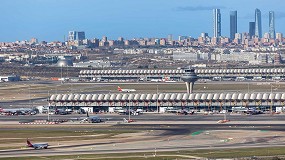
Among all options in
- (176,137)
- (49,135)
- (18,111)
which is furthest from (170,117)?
(49,135)

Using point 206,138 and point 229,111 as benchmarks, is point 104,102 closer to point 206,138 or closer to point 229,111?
point 229,111

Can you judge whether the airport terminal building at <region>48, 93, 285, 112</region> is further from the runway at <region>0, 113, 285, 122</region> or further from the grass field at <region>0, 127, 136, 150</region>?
the grass field at <region>0, 127, 136, 150</region>

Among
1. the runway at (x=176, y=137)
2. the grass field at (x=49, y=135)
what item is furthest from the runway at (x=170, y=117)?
the grass field at (x=49, y=135)

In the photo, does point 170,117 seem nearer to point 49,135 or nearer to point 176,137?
point 176,137

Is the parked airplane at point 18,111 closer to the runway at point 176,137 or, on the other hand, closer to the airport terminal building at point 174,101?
the airport terminal building at point 174,101

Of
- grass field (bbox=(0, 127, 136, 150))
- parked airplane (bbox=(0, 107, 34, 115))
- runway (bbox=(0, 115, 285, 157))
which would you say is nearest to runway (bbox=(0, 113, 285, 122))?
runway (bbox=(0, 115, 285, 157))

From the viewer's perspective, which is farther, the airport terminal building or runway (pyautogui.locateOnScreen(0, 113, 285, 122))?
the airport terminal building

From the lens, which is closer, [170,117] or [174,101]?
[170,117]

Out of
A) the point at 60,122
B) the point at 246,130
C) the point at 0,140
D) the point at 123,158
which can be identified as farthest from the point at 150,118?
the point at 123,158
